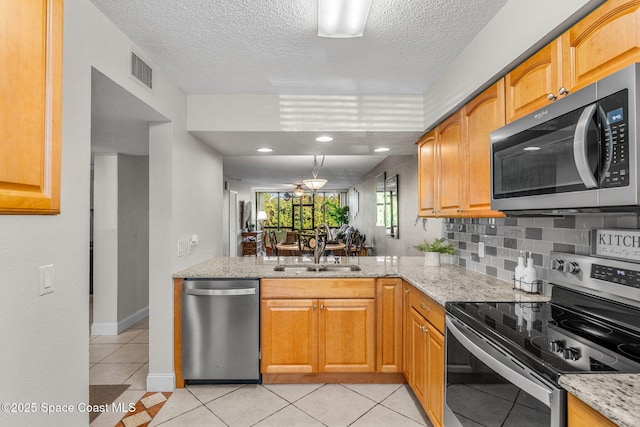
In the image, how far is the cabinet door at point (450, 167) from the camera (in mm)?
2221

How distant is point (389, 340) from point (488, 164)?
4.98 ft

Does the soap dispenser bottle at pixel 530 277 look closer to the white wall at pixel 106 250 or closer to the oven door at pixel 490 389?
the oven door at pixel 490 389

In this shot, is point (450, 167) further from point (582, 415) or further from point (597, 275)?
point (582, 415)

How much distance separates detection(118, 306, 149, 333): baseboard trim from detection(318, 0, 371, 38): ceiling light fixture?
3.78 m

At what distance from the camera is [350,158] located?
5.89m

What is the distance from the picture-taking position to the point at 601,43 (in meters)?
1.17

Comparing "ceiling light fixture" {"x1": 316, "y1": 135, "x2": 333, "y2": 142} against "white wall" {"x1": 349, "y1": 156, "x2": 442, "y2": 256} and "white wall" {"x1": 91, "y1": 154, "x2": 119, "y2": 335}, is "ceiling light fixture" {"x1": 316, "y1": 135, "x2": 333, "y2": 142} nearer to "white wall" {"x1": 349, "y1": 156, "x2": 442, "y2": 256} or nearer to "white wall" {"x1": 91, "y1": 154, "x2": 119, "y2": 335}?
"white wall" {"x1": 349, "y1": 156, "x2": 442, "y2": 256}

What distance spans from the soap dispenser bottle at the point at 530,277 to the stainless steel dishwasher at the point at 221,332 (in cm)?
181

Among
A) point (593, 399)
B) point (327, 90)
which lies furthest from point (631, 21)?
point (327, 90)

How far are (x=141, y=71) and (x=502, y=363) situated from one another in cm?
248

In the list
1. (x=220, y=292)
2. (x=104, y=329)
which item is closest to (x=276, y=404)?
(x=220, y=292)

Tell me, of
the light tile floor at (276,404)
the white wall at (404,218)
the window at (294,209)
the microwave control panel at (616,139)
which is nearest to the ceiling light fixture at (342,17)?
the microwave control panel at (616,139)

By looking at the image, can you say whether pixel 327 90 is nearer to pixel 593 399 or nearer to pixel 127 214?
pixel 593 399

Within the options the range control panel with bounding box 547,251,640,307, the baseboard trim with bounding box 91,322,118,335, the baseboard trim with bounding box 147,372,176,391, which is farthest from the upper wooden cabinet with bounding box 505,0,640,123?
the baseboard trim with bounding box 91,322,118,335
